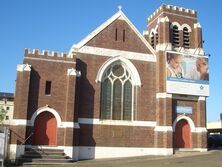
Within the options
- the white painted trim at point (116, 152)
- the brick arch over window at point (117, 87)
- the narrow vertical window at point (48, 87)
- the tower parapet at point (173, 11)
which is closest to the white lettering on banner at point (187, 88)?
the brick arch over window at point (117, 87)

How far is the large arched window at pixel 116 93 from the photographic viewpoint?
30.1 m

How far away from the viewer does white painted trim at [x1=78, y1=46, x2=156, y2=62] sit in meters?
30.1

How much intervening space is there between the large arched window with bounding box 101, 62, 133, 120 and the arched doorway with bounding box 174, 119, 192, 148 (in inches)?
191

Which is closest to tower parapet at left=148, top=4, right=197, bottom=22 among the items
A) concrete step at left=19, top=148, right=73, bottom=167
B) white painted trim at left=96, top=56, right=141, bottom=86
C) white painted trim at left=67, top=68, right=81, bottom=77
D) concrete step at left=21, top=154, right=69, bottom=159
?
white painted trim at left=96, top=56, right=141, bottom=86

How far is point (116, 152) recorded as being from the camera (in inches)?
1158

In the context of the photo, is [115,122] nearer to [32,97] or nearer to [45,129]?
[45,129]

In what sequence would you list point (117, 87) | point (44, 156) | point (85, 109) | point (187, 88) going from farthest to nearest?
1. point (187, 88)
2. point (117, 87)
3. point (85, 109)
4. point (44, 156)

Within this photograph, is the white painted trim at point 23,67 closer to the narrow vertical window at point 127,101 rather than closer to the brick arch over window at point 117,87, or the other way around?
the brick arch over window at point 117,87

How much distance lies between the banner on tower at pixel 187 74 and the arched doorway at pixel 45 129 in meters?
11.1

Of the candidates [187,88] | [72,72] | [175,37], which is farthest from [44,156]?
[175,37]

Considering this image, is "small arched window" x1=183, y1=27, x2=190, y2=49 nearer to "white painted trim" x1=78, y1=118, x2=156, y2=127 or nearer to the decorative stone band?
"white painted trim" x1=78, y1=118, x2=156, y2=127

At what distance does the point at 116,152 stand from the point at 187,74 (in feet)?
33.4

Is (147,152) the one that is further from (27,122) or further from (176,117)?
(27,122)

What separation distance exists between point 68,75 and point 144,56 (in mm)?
8395
